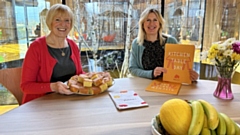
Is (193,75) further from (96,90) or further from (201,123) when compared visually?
(201,123)

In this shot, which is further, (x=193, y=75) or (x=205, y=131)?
(x=193, y=75)

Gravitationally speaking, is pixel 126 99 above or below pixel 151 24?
below

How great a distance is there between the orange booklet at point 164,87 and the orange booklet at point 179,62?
57 millimetres

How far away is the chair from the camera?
157 cm

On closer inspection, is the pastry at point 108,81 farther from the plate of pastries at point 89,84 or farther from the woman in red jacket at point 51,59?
the woman in red jacket at point 51,59

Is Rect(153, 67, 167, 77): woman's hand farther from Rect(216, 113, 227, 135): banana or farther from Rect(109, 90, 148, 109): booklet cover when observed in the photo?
Rect(216, 113, 227, 135): banana

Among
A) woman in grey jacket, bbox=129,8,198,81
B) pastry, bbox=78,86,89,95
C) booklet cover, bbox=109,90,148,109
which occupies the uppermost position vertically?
woman in grey jacket, bbox=129,8,198,81

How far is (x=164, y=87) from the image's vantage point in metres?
1.50

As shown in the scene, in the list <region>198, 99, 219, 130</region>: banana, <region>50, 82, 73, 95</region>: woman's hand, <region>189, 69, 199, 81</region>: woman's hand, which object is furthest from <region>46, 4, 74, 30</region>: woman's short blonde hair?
<region>198, 99, 219, 130</region>: banana

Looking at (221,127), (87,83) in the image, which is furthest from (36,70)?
(221,127)

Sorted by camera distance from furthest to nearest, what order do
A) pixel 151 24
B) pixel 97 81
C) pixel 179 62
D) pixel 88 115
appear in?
1. pixel 151 24
2. pixel 179 62
3. pixel 97 81
4. pixel 88 115

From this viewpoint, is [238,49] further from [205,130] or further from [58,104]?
[58,104]

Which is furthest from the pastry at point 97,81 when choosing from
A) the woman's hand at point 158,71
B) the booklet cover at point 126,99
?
the woman's hand at point 158,71

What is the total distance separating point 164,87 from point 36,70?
947 mm
